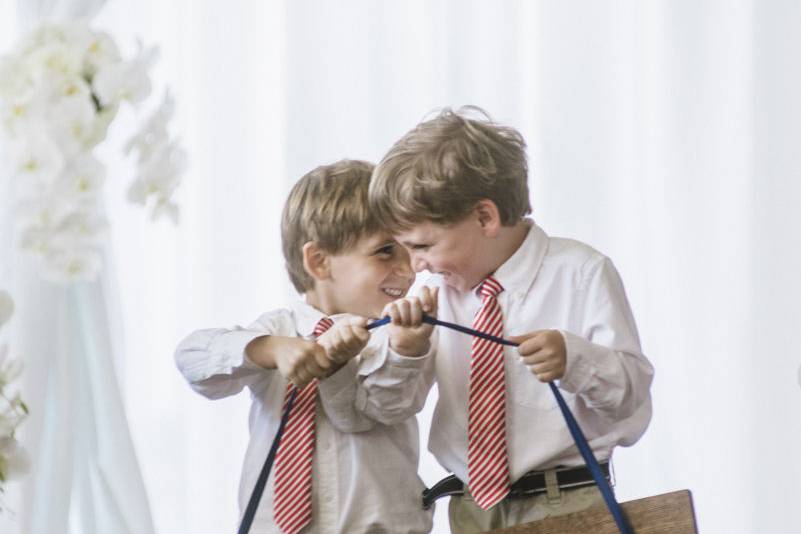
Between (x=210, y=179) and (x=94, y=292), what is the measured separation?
49 centimetres

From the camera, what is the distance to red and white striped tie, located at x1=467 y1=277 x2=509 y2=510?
1.30 meters

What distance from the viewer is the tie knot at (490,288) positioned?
1340 millimetres

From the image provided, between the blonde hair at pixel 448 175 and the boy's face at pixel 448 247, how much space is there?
0.01m

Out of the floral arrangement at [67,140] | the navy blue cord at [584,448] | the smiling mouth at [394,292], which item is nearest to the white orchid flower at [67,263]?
the floral arrangement at [67,140]

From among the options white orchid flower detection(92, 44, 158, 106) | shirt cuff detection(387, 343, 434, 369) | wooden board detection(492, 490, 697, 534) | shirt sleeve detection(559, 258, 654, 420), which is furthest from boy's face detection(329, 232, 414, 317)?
white orchid flower detection(92, 44, 158, 106)

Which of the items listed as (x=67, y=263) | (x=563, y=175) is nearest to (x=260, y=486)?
(x=67, y=263)

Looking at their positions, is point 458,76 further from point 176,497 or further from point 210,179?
point 176,497

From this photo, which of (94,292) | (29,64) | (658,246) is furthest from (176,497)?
(29,64)

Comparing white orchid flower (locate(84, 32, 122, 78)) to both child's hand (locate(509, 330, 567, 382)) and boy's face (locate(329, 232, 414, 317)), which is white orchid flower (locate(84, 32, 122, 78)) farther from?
boy's face (locate(329, 232, 414, 317))

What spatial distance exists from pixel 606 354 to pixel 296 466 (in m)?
0.38

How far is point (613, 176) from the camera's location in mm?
2260

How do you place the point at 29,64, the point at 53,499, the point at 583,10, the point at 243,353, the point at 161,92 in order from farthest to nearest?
the point at 583,10 → the point at 161,92 → the point at 53,499 → the point at 243,353 → the point at 29,64

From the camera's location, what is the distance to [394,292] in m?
1.45

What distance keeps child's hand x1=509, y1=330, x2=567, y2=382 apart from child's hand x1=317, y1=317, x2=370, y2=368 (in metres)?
0.17
